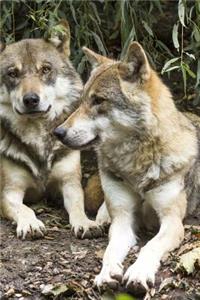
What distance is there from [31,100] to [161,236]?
5.53 feet

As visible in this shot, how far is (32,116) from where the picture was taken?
611 cm

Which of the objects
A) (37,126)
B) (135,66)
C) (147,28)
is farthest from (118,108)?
(147,28)

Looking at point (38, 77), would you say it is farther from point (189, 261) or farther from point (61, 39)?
point (189, 261)

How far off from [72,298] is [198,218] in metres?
1.56

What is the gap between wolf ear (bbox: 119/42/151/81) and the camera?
5074 mm

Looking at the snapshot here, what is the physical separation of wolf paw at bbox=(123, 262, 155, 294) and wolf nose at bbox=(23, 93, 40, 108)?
186 centimetres

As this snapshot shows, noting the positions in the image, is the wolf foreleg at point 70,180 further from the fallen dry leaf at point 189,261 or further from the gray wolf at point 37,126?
the fallen dry leaf at point 189,261

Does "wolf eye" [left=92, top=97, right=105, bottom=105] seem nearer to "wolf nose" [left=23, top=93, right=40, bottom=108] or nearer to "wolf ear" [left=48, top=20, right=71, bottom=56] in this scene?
"wolf nose" [left=23, top=93, right=40, bottom=108]

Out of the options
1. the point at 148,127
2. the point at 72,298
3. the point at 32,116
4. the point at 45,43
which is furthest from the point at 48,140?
the point at 72,298

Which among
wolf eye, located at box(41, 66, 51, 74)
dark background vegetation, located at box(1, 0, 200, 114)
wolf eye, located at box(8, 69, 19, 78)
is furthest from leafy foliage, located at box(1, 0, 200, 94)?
wolf eye, located at box(8, 69, 19, 78)

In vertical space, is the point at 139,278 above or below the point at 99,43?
below

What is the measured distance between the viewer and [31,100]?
5875 mm

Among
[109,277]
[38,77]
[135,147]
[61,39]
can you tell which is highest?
[61,39]

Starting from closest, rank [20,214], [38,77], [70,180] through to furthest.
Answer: [20,214] → [38,77] → [70,180]
